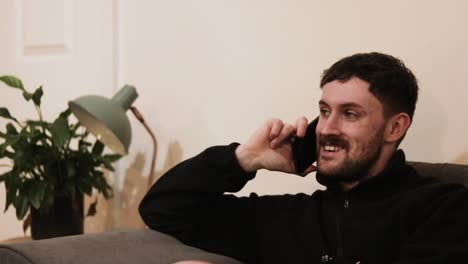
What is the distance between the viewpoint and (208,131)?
6.77ft

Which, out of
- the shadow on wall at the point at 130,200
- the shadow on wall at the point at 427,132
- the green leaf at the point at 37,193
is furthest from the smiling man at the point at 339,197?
the shadow on wall at the point at 130,200

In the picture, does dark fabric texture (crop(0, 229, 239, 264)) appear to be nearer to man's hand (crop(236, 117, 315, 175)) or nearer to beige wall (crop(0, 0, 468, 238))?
man's hand (crop(236, 117, 315, 175))

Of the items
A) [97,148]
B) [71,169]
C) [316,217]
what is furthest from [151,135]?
[316,217]

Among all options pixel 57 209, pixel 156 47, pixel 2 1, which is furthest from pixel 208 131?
pixel 2 1

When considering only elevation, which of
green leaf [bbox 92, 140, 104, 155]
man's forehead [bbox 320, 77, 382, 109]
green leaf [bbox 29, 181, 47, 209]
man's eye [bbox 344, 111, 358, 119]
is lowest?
green leaf [bbox 29, 181, 47, 209]

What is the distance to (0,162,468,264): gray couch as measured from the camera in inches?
46.3

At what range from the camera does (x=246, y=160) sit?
4.89 ft

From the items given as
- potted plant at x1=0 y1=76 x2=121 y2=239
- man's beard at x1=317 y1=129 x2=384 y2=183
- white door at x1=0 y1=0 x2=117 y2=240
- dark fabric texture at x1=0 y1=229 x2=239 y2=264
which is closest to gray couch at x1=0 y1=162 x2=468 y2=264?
dark fabric texture at x1=0 y1=229 x2=239 y2=264

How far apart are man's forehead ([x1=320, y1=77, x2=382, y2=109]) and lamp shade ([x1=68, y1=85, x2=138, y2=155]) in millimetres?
747

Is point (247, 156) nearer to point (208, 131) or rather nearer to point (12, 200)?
point (208, 131)

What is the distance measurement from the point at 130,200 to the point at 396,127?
121 centimetres

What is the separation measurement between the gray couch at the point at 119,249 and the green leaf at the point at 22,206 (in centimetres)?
65

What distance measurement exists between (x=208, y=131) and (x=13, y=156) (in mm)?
605

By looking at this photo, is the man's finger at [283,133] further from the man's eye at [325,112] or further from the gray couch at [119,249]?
the gray couch at [119,249]
